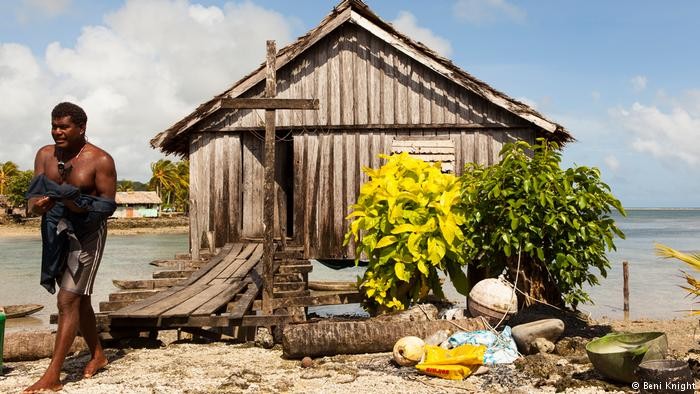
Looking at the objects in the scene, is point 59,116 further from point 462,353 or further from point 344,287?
point 344,287

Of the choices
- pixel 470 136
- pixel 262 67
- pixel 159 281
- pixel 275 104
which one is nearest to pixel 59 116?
pixel 275 104

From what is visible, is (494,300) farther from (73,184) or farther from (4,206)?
(4,206)

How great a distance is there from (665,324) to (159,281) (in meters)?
10.7

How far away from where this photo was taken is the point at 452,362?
5930mm

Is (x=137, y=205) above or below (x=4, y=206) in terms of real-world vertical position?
above

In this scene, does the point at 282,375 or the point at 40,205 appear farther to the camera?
the point at 282,375

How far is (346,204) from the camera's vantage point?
11969 mm

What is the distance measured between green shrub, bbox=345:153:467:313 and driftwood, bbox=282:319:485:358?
34.9 inches

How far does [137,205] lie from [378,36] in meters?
66.9

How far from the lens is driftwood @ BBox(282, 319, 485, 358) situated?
22.2 ft

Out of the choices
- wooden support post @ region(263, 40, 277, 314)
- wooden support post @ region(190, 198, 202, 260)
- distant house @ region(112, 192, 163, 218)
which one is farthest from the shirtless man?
distant house @ region(112, 192, 163, 218)

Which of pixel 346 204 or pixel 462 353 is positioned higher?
pixel 346 204

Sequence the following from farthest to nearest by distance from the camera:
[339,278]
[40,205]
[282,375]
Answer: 1. [339,278]
2. [282,375]
3. [40,205]

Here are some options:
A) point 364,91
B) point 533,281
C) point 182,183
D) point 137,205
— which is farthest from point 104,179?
point 182,183
